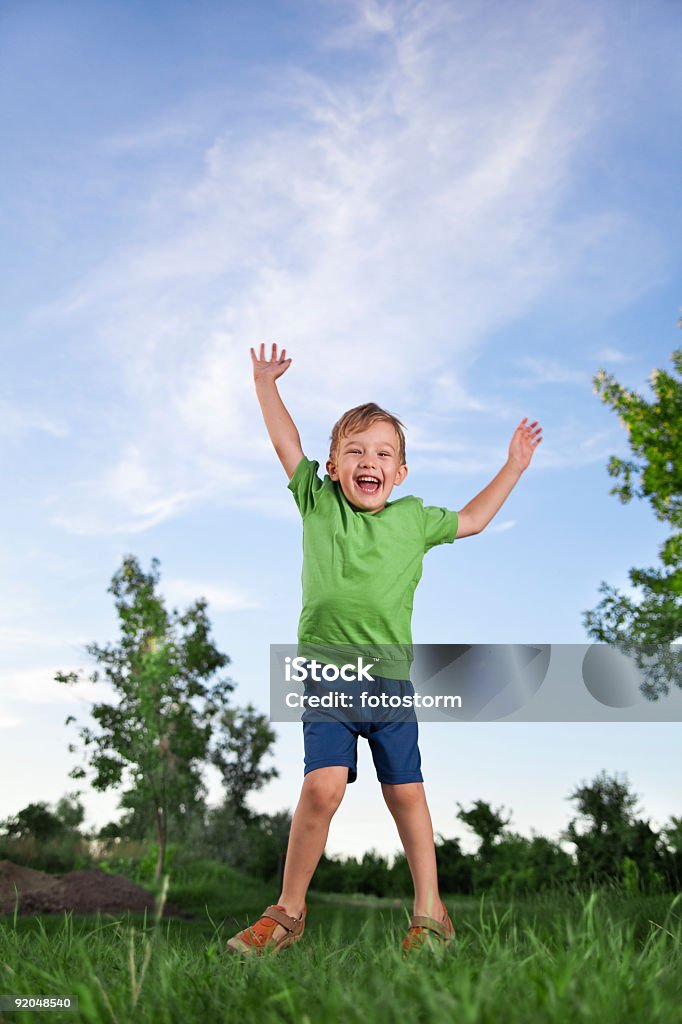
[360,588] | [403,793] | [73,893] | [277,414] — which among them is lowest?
[73,893]

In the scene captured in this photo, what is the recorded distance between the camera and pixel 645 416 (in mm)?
10930

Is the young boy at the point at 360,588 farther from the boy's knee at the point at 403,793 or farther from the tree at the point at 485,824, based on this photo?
the tree at the point at 485,824

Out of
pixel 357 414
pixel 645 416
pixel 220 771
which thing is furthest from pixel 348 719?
pixel 220 771

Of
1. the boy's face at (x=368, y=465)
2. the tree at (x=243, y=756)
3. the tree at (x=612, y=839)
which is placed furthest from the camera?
the tree at (x=243, y=756)

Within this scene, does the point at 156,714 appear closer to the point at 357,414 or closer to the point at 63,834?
the point at 63,834

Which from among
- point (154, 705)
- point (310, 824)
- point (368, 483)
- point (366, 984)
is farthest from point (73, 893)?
point (366, 984)

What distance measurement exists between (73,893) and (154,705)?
133 inches

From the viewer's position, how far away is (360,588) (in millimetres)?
3697

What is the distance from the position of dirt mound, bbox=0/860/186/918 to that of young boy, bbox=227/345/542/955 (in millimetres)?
6597

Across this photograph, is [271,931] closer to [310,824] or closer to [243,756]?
[310,824]

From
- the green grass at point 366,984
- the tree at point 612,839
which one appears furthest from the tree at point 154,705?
the green grass at point 366,984

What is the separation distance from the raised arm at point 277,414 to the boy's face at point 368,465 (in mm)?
261

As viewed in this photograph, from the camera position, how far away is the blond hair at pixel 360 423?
3954 millimetres

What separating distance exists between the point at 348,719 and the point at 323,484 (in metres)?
1.11
